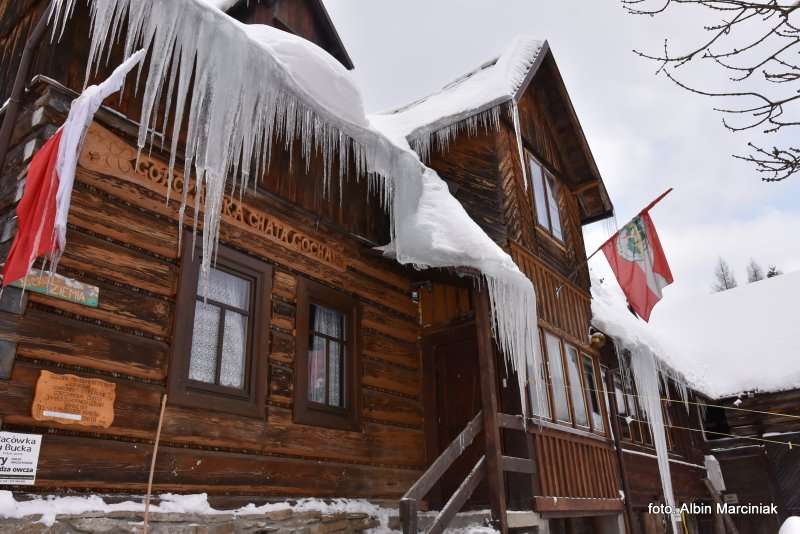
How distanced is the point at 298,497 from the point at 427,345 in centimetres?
270

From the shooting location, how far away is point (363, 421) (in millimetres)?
6289

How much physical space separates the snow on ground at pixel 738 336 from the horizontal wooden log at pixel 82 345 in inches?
469

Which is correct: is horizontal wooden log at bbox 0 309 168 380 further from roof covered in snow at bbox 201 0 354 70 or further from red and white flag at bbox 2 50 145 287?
roof covered in snow at bbox 201 0 354 70

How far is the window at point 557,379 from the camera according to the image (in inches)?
292

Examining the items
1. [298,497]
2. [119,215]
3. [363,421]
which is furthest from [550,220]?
[119,215]

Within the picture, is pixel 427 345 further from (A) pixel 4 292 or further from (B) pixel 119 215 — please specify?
(A) pixel 4 292

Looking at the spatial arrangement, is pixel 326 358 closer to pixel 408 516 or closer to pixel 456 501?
pixel 456 501

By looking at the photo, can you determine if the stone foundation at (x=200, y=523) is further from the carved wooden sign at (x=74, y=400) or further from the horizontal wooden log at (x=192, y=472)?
the carved wooden sign at (x=74, y=400)

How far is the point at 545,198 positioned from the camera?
9.56m

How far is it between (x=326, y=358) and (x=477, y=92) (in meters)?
4.77

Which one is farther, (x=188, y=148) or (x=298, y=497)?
(x=298, y=497)

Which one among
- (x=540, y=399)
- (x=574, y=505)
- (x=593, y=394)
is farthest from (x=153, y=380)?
(x=593, y=394)

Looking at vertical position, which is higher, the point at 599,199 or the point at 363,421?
the point at 599,199

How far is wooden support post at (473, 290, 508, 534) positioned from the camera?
5.71 metres
